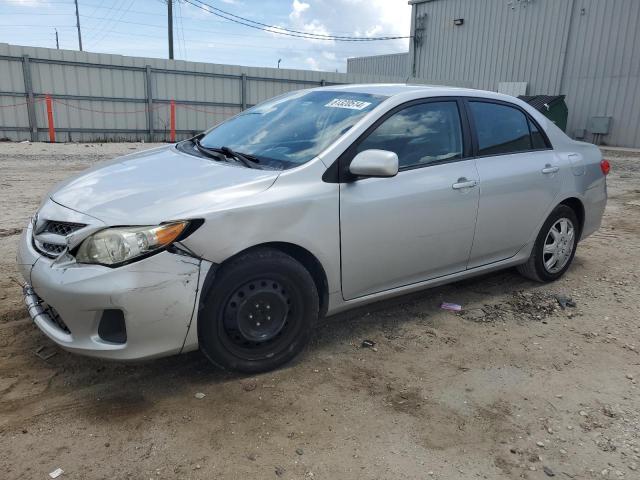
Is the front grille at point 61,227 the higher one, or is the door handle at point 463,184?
the door handle at point 463,184

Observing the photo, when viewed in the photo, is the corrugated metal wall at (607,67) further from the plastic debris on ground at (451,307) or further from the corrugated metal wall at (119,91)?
the plastic debris on ground at (451,307)

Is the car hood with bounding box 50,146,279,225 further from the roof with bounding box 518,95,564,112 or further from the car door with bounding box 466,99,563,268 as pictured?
the roof with bounding box 518,95,564,112

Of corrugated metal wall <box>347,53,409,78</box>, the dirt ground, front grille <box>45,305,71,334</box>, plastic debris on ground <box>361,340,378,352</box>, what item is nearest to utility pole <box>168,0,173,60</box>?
corrugated metal wall <box>347,53,409,78</box>

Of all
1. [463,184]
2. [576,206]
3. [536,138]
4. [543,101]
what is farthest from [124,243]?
[543,101]

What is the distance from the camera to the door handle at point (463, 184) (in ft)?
12.0

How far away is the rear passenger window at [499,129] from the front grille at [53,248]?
286cm

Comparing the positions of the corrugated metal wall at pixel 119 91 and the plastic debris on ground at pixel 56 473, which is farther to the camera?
the corrugated metal wall at pixel 119 91

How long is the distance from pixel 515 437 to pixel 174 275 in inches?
72.9

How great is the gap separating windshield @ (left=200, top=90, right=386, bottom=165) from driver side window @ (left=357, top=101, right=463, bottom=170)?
174 millimetres

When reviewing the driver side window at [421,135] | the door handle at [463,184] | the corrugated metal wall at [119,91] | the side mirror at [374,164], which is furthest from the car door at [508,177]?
the corrugated metal wall at [119,91]

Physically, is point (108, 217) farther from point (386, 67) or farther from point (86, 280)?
point (386, 67)

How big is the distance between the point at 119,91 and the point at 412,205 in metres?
15.7

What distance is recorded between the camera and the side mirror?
305 cm

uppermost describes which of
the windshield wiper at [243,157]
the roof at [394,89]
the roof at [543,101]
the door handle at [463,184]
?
the roof at [543,101]
